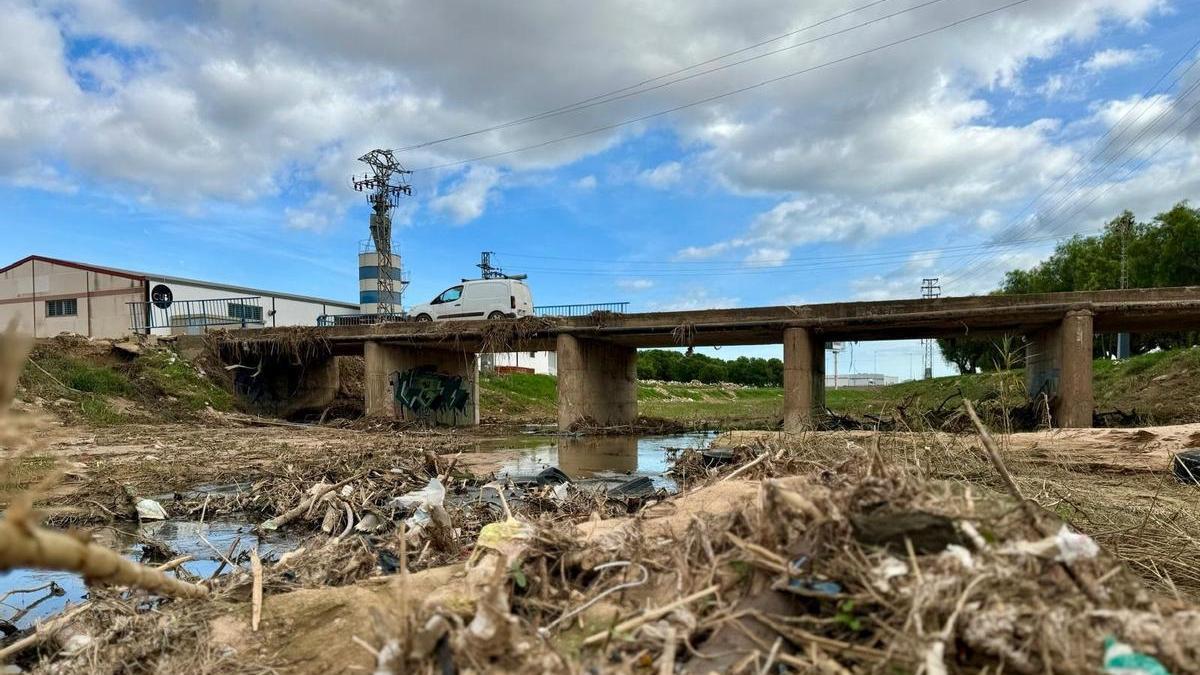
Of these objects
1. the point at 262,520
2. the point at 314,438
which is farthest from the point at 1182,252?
the point at 262,520

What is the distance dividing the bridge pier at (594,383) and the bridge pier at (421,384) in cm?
644

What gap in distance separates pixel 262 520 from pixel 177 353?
23.1 meters

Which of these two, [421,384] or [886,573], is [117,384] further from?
[886,573]

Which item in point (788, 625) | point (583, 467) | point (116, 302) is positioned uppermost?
point (116, 302)

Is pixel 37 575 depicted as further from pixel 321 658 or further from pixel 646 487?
pixel 646 487

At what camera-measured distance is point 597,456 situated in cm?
1650

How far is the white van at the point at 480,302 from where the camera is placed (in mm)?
26500

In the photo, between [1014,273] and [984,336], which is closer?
[984,336]

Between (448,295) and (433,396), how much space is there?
4083mm

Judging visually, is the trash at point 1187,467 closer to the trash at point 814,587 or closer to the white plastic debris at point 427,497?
the trash at point 814,587

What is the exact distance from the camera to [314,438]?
62.2 ft

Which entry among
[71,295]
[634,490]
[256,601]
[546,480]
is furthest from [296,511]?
[71,295]

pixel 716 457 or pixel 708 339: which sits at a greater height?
pixel 708 339

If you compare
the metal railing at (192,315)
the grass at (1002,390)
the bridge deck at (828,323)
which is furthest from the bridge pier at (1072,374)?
the metal railing at (192,315)
